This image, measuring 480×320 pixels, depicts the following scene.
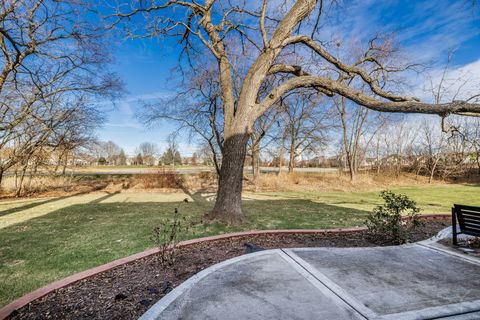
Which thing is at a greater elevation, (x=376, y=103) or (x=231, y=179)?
(x=376, y=103)

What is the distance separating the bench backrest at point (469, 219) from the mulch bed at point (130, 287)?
146 centimetres

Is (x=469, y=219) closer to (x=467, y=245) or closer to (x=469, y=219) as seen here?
(x=469, y=219)

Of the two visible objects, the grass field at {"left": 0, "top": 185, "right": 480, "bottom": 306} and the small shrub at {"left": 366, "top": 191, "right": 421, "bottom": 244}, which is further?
the small shrub at {"left": 366, "top": 191, "right": 421, "bottom": 244}

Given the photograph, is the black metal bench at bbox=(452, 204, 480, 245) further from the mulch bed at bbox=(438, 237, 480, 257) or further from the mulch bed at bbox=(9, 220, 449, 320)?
the mulch bed at bbox=(9, 220, 449, 320)

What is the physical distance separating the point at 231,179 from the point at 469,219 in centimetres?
433

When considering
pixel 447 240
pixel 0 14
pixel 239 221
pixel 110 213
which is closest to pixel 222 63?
pixel 239 221

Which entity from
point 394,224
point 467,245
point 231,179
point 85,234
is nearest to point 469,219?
point 467,245

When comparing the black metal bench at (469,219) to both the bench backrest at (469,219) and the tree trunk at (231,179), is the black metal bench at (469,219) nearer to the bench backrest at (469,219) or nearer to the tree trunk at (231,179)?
the bench backrest at (469,219)

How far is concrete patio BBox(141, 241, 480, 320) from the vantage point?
2.07m

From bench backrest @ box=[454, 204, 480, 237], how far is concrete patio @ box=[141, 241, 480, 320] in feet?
2.03

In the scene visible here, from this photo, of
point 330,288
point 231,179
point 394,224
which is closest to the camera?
point 330,288

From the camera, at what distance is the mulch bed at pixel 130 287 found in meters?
2.16

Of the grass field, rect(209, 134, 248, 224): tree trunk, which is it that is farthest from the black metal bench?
rect(209, 134, 248, 224): tree trunk

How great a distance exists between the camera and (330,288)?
2.50m
